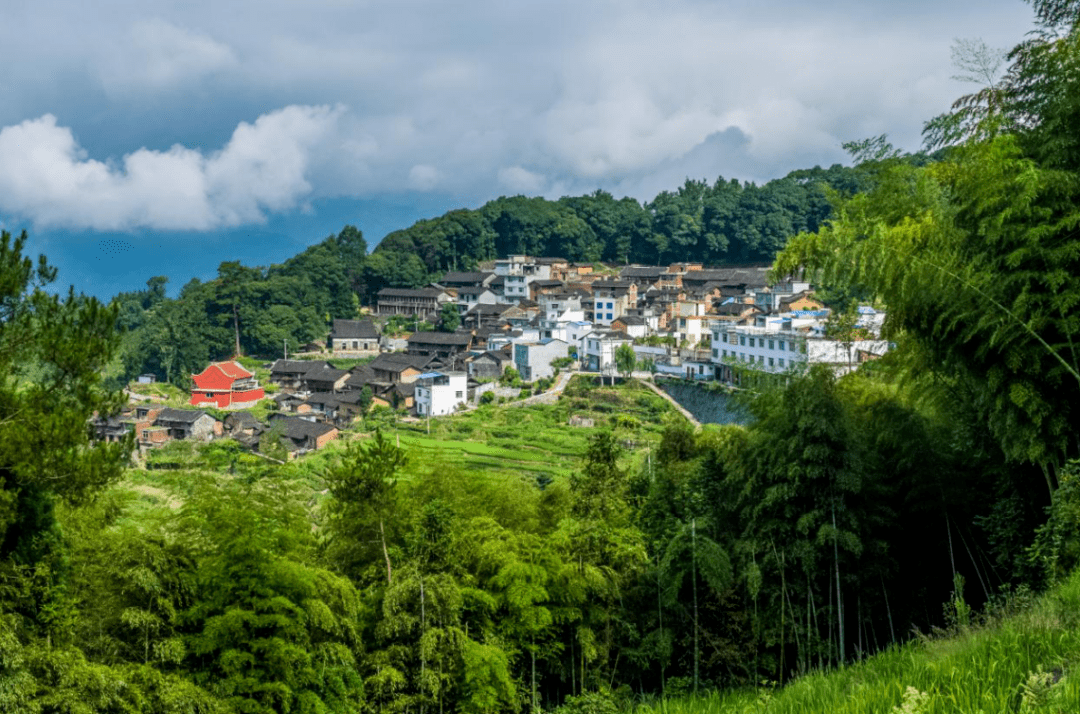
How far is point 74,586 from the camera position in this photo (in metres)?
5.25

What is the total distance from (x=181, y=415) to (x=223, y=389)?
3.52 meters

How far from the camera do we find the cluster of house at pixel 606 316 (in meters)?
23.8

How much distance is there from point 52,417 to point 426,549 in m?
2.14

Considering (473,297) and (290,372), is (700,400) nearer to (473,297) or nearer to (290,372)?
(290,372)

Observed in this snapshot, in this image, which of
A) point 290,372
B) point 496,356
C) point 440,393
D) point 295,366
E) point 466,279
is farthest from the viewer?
point 466,279

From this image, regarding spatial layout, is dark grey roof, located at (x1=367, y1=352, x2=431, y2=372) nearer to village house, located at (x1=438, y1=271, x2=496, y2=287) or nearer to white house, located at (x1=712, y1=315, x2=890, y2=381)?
white house, located at (x1=712, y1=315, x2=890, y2=381)

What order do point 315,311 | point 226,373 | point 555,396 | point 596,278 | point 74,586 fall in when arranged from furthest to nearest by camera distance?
point 596,278
point 315,311
point 226,373
point 555,396
point 74,586

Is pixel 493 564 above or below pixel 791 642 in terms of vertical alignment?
above

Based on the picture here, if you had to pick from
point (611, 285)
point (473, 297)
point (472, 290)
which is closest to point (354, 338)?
point (473, 297)

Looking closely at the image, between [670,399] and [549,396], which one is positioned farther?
[549,396]

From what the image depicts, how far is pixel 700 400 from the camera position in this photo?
75.0 ft

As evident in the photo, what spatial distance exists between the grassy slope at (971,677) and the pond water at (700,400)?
1745 centimetres

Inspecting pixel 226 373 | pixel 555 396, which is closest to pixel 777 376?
pixel 555 396

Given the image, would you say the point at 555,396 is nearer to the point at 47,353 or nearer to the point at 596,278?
the point at 596,278
